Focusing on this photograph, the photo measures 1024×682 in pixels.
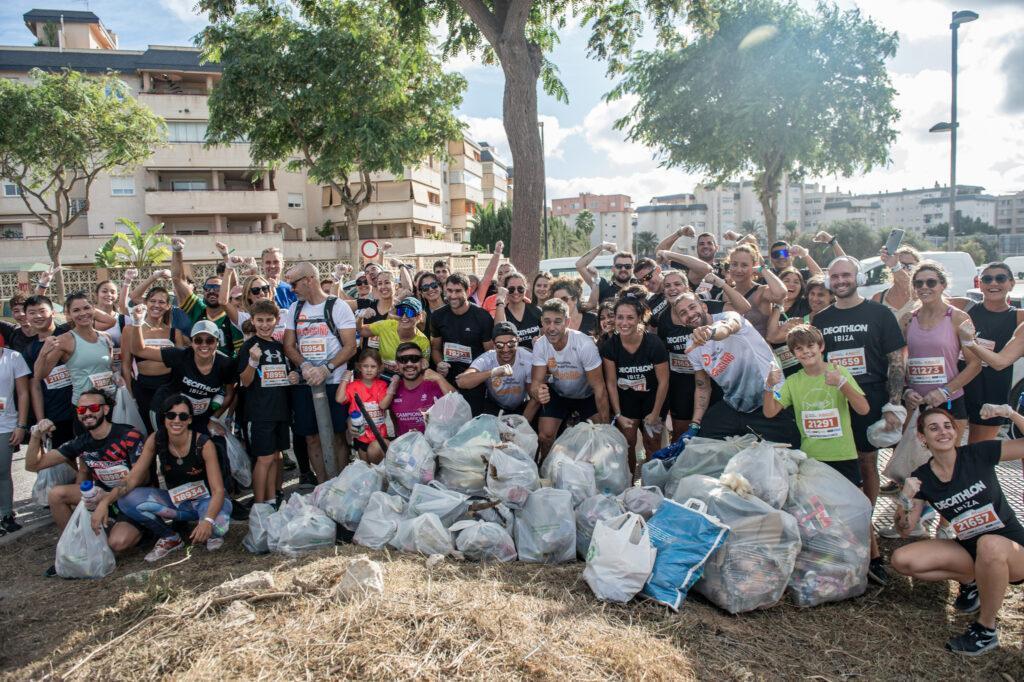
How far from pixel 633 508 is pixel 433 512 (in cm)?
124

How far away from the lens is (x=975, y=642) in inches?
126

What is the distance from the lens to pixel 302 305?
5.49 m

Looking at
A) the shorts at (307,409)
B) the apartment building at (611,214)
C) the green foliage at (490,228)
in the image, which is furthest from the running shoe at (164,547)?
the apartment building at (611,214)

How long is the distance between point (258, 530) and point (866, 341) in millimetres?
4208

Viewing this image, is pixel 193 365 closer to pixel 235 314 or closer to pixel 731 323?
pixel 235 314

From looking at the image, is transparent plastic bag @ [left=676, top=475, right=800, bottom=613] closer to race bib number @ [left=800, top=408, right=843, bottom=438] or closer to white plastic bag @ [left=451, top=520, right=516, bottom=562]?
race bib number @ [left=800, top=408, right=843, bottom=438]

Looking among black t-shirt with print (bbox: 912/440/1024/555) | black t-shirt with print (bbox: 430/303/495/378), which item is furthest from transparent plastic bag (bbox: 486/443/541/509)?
black t-shirt with print (bbox: 912/440/1024/555)

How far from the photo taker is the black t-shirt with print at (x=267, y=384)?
16.9 ft

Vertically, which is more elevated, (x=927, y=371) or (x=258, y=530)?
(x=927, y=371)

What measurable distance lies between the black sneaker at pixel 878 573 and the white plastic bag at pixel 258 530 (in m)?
3.72

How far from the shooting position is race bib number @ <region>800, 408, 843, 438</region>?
157 inches

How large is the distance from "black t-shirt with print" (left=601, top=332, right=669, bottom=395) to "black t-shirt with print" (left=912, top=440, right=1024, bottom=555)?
193cm

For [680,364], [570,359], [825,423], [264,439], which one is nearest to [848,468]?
[825,423]

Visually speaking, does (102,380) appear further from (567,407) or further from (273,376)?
(567,407)
